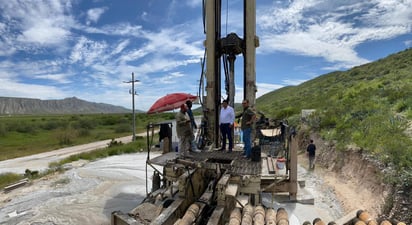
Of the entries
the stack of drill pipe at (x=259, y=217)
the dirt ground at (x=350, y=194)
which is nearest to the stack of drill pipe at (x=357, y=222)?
the stack of drill pipe at (x=259, y=217)

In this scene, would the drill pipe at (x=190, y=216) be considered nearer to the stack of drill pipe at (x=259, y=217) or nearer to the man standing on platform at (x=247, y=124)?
the stack of drill pipe at (x=259, y=217)

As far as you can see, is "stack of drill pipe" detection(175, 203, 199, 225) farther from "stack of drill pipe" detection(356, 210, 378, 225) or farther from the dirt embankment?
the dirt embankment

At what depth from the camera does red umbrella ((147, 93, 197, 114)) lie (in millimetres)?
10938

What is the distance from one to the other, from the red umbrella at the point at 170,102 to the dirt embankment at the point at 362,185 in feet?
19.0

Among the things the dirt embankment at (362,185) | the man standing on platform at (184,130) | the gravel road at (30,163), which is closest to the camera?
the dirt embankment at (362,185)

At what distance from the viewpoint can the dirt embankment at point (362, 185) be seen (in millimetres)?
6785

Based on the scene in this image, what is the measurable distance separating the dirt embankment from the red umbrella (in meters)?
5.80

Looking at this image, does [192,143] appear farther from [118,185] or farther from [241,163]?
[118,185]

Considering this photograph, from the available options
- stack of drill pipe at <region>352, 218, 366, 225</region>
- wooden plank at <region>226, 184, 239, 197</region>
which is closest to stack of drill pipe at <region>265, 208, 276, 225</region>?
wooden plank at <region>226, 184, 239, 197</region>

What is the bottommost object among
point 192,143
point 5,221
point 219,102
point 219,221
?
Answer: point 5,221

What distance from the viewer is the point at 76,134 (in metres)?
48.1

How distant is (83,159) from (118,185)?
10.4 m

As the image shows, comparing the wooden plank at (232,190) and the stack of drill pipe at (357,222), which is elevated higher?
the wooden plank at (232,190)

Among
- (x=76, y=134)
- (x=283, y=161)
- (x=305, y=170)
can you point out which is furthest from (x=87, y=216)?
(x=76, y=134)
